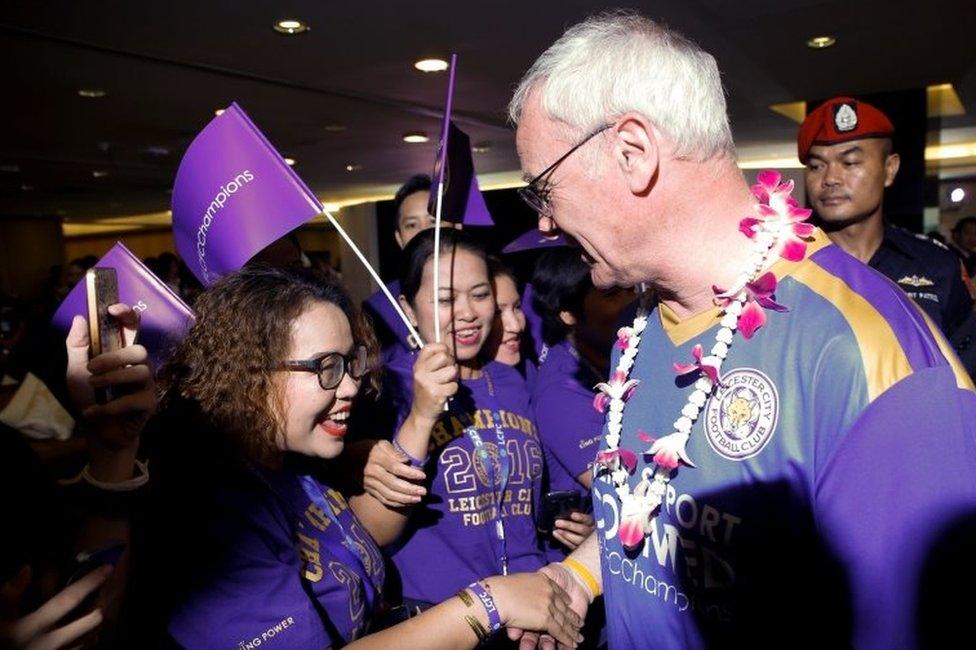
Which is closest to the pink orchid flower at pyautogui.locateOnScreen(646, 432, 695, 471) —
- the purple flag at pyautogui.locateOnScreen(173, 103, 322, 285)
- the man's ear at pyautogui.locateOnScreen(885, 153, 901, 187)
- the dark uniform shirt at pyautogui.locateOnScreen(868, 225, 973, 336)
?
the purple flag at pyautogui.locateOnScreen(173, 103, 322, 285)

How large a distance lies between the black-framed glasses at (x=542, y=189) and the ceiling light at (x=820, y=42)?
16.3 ft

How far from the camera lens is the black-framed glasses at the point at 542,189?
122 cm

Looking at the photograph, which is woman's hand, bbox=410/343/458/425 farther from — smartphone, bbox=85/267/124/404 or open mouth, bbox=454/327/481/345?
smartphone, bbox=85/267/124/404

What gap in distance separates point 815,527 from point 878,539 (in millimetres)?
91

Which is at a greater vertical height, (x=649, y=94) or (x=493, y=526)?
(x=649, y=94)

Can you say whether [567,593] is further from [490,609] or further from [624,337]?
[624,337]

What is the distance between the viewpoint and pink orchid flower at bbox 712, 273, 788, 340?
1077 millimetres

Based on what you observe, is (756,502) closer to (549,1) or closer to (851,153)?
(851,153)

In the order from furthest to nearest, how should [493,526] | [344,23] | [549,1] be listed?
[344,23] → [549,1] → [493,526]

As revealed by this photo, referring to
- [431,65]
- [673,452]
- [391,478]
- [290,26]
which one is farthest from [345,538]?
[431,65]

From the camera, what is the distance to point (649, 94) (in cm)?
113

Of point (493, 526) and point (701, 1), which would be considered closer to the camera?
point (493, 526)

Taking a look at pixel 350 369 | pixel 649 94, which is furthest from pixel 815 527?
pixel 350 369

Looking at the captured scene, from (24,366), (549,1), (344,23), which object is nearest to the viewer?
(549,1)
